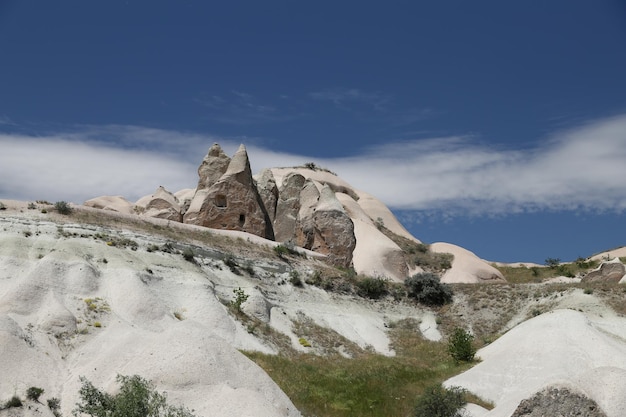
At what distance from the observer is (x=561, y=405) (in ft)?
53.7

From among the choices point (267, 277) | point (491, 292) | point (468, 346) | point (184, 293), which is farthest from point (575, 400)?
point (491, 292)

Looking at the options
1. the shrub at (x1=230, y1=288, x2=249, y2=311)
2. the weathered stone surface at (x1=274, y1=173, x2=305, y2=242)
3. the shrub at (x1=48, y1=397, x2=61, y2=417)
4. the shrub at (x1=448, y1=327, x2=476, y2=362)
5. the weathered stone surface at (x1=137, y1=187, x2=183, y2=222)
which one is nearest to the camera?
the shrub at (x1=48, y1=397, x2=61, y2=417)

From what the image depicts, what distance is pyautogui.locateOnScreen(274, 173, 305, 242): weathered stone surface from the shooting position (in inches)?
2127

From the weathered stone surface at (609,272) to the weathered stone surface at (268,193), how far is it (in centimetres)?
2394

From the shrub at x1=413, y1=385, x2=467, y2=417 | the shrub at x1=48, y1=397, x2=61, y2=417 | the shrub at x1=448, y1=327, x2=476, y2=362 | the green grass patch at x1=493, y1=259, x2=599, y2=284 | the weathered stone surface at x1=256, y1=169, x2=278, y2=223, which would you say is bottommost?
the shrub at x1=48, y1=397, x2=61, y2=417

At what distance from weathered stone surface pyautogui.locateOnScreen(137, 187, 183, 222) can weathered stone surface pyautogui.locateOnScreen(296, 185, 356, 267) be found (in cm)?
962

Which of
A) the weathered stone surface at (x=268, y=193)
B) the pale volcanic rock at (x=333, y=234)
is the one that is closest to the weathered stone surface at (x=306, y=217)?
the pale volcanic rock at (x=333, y=234)

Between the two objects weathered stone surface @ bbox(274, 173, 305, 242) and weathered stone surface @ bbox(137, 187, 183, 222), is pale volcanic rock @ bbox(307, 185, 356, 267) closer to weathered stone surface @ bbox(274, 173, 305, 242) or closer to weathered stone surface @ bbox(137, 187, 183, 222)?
weathered stone surface @ bbox(274, 173, 305, 242)

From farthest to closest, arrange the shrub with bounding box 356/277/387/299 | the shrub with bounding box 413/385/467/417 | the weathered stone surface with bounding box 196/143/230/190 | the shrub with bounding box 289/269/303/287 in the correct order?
the weathered stone surface with bounding box 196/143/230/190 → the shrub with bounding box 356/277/387/299 → the shrub with bounding box 289/269/303/287 → the shrub with bounding box 413/385/467/417

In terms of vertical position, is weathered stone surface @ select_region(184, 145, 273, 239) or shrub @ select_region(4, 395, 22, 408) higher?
weathered stone surface @ select_region(184, 145, 273, 239)

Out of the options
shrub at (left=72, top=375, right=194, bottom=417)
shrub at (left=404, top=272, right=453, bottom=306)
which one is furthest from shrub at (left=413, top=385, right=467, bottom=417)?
shrub at (left=404, top=272, right=453, bottom=306)

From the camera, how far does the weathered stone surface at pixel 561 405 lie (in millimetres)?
16203

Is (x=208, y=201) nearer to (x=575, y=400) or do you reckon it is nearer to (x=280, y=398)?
(x=280, y=398)

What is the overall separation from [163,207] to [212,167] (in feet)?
19.0
